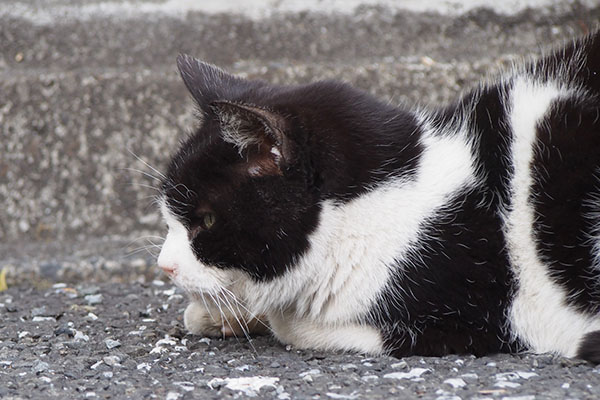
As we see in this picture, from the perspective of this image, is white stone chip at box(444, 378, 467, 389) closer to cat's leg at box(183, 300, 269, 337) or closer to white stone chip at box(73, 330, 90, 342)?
cat's leg at box(183, 300, 269, 337)

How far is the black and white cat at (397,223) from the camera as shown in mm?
1933

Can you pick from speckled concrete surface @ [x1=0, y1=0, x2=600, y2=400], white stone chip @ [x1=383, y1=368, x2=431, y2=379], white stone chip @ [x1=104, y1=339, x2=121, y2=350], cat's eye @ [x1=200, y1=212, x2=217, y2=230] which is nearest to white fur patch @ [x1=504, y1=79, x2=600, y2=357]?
white stone chip @ [x1=383, y1=368, x2=431, y2=379]

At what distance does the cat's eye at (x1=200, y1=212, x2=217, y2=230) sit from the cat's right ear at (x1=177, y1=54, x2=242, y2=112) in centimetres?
31

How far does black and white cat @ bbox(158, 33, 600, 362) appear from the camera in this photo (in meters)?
1.93

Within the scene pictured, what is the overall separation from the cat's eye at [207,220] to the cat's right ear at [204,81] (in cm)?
31

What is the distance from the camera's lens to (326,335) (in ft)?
6.66

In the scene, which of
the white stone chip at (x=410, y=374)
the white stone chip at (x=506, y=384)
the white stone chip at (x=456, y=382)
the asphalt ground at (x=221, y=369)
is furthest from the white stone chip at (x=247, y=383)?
the white stone chip at (x=506, y=384)

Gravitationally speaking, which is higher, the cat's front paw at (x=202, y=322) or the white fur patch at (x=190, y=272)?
the white fur patch at (x=190, y=272)

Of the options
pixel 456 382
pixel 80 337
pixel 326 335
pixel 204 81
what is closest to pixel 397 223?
pixel 326 335

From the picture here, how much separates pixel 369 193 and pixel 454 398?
61 cm

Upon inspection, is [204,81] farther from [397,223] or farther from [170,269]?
[397,223]

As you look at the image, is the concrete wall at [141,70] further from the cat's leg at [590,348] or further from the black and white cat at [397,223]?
the cat's leg at [590,348]

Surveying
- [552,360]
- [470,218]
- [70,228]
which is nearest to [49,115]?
[70,228]

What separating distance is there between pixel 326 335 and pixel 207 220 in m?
0.43
